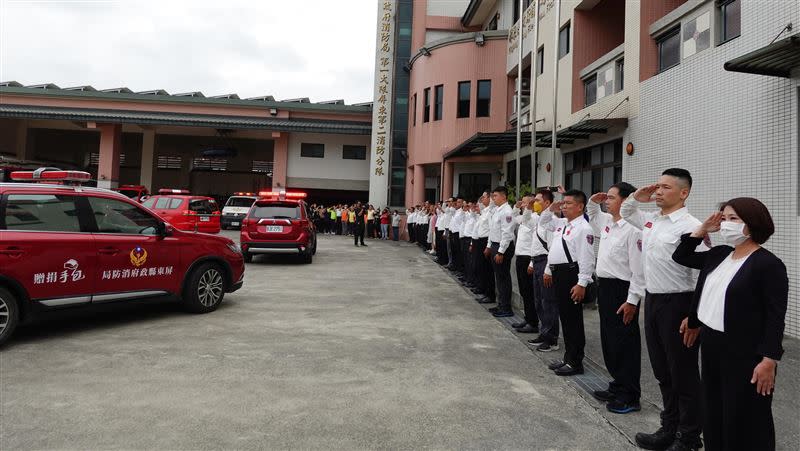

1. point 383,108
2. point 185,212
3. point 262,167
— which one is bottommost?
point 185,212

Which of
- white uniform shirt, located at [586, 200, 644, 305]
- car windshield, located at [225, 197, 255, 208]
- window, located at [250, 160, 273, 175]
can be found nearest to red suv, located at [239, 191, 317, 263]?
white uniform shirt, located at [586, 200, 644, 305]

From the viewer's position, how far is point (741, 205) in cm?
260

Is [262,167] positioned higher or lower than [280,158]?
higher

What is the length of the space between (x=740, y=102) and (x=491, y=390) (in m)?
6.53

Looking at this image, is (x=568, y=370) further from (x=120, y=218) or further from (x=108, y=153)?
(x=108, y=153)

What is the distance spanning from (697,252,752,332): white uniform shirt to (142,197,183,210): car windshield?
16.4 meters

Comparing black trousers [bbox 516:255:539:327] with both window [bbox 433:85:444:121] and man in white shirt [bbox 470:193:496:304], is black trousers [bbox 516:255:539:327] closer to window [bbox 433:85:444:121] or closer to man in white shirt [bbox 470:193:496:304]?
man in white shirt [bbox 470:193:496:304]

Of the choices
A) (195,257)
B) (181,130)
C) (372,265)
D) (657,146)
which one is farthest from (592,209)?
(181,130)

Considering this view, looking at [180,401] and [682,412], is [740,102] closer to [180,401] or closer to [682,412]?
[682,412]

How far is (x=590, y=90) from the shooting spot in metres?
14.2

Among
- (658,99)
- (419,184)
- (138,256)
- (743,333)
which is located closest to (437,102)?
(419,184)

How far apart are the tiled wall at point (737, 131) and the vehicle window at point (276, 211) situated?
8.49 meters

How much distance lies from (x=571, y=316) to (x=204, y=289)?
5017 mm

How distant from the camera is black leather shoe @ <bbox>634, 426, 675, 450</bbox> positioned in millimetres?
3303
